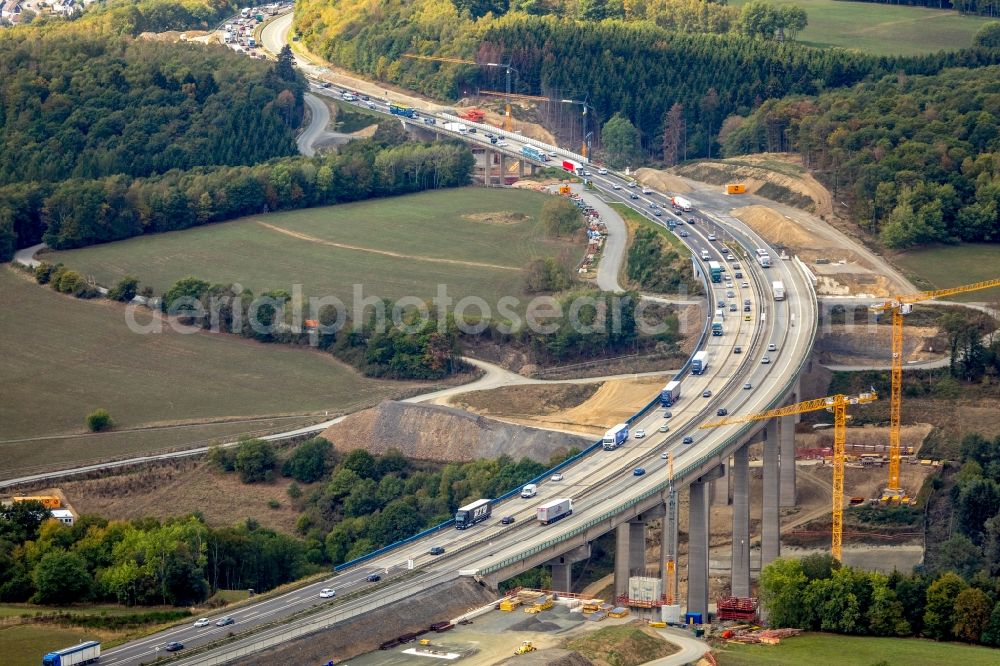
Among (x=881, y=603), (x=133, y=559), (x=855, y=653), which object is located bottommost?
(x=855, y=653)

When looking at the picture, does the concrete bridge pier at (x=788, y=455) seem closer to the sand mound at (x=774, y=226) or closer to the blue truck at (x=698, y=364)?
the blue truck at (x=698, y=364)

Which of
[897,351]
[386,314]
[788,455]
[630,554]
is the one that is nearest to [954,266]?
[897,351]

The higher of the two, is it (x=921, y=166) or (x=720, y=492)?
(x=921, y=166)

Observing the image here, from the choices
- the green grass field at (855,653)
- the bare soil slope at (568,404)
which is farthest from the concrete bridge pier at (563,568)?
the bare soil slope at (568,404)

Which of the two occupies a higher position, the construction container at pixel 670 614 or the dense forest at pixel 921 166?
the dense forest at pixel 921 166

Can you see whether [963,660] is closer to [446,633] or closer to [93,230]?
[446,633]

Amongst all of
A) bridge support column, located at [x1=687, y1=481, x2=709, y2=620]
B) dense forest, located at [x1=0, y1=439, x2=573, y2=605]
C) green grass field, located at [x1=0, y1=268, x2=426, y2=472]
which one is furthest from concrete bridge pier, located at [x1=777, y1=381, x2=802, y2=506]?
green grass field, located at [x1=0, y1=268, x2=426, y2=472]

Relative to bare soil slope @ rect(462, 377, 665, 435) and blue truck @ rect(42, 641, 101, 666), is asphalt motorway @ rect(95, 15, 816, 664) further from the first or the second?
bare soil slope @ rect(462, 377, 665, 435)

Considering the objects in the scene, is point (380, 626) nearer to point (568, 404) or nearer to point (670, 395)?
point (670, 395)
